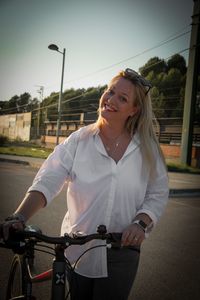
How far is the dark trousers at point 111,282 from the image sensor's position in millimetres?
1562

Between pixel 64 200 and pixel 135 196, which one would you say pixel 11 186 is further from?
pixel 135 196

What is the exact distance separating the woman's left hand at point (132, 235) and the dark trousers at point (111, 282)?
0.13 meters

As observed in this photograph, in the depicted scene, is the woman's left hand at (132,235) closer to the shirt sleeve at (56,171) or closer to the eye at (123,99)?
the shirt sleeve at (56,171)

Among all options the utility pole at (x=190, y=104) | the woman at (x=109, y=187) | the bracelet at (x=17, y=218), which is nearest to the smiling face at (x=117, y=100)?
the woman at (x=109, y=187)

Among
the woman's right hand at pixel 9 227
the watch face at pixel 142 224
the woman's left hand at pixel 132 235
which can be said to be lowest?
the woman's left hand at pixel 132 235

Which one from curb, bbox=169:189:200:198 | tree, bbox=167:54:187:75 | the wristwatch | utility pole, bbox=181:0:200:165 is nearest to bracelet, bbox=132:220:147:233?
the wristwatch

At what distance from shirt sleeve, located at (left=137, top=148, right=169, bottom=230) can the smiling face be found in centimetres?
28

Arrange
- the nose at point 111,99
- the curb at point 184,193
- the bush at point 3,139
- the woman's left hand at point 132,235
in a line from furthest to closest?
the curb at point 184,193
the bush at point 3,139
the nose at point 111,99
the woman's left hand at point 132,235

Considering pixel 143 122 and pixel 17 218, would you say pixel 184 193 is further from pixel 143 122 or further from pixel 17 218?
pixel 17 218

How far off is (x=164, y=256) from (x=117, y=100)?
278 centimetres

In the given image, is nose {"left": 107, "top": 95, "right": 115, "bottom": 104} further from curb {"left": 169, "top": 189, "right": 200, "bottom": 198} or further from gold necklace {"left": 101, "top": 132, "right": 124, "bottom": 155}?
curb {"left": 169, "top": 189, "right": 200, "bottom": 198}

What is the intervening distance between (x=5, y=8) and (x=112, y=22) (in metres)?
0.57

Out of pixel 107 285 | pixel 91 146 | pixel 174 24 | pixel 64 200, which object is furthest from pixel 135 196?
pixel 64 200

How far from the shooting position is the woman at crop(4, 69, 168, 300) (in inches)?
61.2
